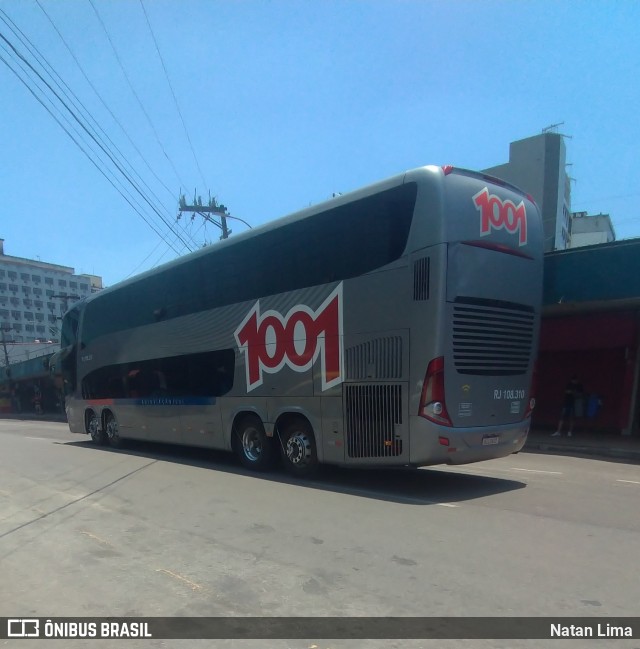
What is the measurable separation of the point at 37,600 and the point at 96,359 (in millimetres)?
12867

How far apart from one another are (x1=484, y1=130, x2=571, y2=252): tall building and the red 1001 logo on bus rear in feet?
159

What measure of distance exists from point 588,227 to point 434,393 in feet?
226

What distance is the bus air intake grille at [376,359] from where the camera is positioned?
7828 millimetres

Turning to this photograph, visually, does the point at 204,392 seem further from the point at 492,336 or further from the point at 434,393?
the point at 492,336

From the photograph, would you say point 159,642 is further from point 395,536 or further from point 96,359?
point 96,359

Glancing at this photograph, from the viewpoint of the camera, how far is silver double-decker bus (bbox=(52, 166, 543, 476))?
750cm

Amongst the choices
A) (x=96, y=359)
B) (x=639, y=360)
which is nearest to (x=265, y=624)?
(x=96, y=359)

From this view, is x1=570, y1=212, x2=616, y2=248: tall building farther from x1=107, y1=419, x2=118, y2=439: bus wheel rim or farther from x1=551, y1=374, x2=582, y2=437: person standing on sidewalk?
x1=107, y1=419, x2=118, y2=439: bus wheel rim

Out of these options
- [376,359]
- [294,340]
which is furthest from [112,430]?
[376,359]

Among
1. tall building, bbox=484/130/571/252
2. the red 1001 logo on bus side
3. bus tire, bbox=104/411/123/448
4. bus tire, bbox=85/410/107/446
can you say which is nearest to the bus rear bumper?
the red 1001 logo on bus side

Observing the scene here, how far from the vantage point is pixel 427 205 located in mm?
7473

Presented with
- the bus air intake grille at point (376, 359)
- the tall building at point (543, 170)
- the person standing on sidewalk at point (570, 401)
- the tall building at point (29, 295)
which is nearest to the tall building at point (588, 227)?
the tall building at point (543, 170)

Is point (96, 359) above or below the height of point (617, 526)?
above

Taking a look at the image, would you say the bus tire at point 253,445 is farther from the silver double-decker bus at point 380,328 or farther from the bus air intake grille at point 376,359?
the bus air intake grille at point 376,359
